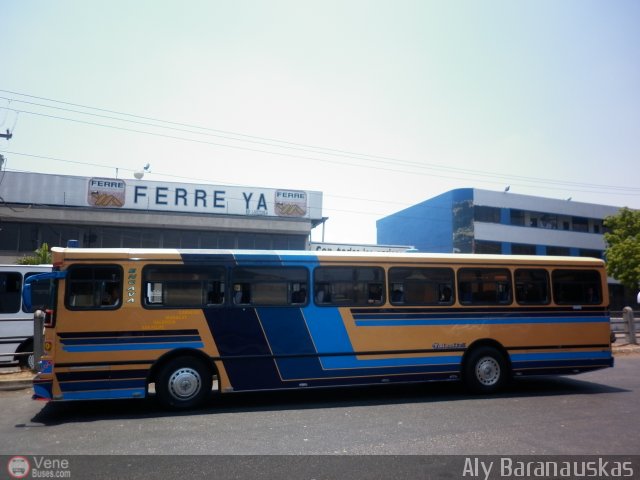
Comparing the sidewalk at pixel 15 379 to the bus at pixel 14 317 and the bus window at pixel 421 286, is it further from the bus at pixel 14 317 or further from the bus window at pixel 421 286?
the bus window at pixel 421 286

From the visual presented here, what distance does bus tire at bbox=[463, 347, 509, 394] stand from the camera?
930cm

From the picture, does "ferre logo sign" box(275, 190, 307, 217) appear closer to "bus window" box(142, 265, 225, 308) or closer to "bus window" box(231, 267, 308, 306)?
"bus window" box(231, 267, 308, 306)

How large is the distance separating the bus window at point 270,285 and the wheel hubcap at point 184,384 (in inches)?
55.9

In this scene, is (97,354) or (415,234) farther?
(415,234)

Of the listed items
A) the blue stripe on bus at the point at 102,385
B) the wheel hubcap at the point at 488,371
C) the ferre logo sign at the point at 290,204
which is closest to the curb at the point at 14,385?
the blue stripe on bus at the point at 102,385

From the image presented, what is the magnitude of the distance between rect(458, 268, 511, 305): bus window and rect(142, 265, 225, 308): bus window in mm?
4686

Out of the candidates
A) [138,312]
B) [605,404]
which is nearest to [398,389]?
[605,404]

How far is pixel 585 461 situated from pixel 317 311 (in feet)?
15.2

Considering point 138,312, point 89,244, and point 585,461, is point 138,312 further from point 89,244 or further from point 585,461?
point 89,244

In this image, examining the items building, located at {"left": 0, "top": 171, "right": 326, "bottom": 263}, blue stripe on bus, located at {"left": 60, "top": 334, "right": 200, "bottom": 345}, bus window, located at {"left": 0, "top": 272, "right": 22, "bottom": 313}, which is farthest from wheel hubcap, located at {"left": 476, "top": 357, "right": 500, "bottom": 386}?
building, located at {"left": 0, "top": 171, "right": 326, "bottom": 263}

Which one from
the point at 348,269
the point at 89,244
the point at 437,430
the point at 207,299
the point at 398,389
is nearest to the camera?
the point at 437,430

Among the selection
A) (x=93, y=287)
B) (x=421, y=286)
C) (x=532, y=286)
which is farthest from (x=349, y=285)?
(x=93, y=287)

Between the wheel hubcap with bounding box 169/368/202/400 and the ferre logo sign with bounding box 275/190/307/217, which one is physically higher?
the ferre logo sign with bounding box 275/190/307/217

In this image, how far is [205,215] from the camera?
29.8 m
